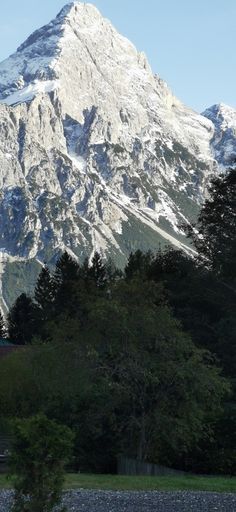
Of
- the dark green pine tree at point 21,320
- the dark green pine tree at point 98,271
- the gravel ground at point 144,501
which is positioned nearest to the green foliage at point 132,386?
the gravel ground at point 144,501

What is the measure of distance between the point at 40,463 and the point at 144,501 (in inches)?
314

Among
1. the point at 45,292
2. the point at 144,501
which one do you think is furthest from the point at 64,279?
the point at 144,501

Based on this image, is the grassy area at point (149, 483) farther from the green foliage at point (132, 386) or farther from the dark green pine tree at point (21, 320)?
the dark green pine tree at point (21, 320)

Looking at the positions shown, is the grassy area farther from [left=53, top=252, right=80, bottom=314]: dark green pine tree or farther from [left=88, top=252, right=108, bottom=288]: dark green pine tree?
[left=88, top=252, right=108, bottom=288]: dark green pine tree

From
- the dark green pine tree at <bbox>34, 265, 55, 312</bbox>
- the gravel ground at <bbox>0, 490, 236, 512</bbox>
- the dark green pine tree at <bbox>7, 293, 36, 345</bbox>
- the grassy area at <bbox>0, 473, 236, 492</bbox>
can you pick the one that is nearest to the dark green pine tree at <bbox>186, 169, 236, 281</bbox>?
the grassy area at <bbox>0, 473, 236, 492</bbox>

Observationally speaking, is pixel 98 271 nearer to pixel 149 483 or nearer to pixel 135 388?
pixel 135 388

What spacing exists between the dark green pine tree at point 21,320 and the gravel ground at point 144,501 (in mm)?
100558

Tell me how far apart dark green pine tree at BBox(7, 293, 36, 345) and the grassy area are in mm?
96964

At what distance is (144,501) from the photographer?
23516mm

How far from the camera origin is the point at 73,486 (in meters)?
26.6

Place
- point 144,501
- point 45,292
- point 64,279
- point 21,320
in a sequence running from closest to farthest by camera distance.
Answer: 1. point 144,501
2. point 64,279
3. point 45,292
4. point 21,320

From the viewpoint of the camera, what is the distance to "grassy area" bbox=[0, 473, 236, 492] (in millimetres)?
25980

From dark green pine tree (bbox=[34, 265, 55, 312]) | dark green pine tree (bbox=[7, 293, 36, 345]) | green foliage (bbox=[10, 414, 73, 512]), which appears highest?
dark green pine tree (bbox=[34, 265, 55, 312])

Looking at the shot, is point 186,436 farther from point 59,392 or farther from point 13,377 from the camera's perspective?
point 13,377
